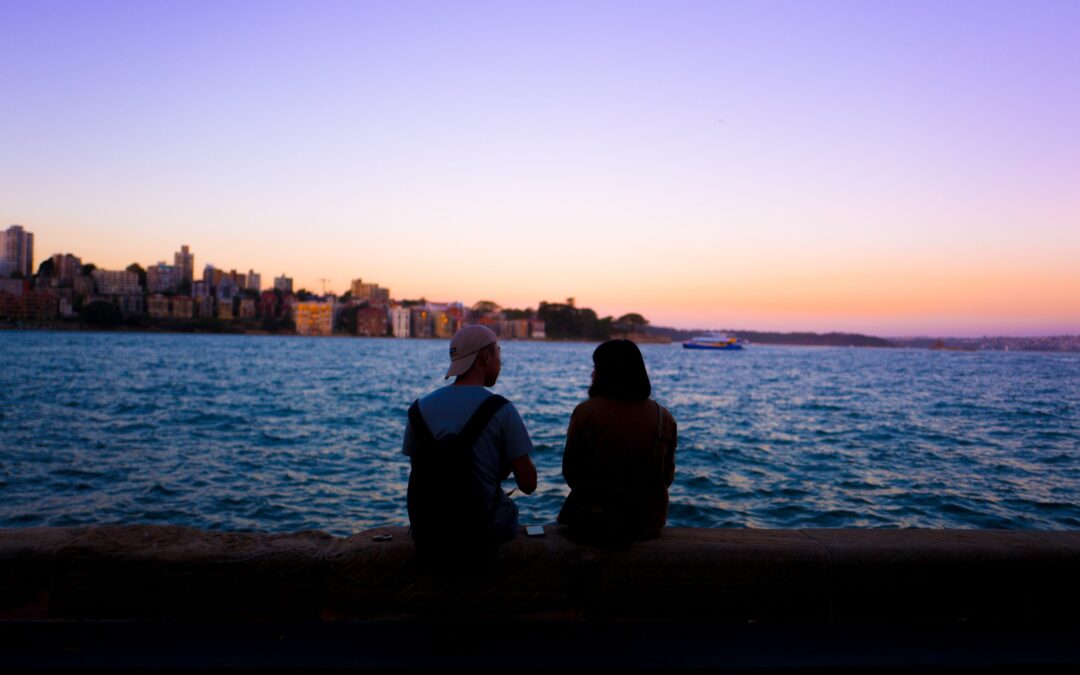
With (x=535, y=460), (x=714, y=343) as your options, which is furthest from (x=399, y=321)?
(x=535, y=460)

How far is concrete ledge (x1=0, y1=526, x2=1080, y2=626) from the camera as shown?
9.93 ft

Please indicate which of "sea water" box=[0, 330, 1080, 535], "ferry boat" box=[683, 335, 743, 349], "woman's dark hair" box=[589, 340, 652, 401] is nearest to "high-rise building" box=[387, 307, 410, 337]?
"ferry boat" box=[683, 335, 743, 349]

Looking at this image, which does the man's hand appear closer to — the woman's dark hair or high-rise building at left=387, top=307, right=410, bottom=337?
the woman's dark hair

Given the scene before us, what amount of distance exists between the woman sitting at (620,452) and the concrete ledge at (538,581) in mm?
192

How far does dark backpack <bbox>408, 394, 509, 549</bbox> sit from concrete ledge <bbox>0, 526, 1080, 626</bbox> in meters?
0.19

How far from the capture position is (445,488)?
3012 millimetres

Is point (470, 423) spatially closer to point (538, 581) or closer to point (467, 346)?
point (467, 346)

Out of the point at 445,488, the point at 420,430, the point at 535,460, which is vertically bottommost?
the point at 535,460

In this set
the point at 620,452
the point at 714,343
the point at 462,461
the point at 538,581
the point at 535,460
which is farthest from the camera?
the point at 714,343

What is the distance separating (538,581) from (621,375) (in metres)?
1.08

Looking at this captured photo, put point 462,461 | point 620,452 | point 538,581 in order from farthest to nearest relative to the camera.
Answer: point 620,452
point 538,581
point 462,461

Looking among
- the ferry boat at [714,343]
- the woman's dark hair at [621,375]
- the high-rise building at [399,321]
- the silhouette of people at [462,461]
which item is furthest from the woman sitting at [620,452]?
the high-rise building at [399,321]

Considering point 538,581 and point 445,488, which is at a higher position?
point 445,488

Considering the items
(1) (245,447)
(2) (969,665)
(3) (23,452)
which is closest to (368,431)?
(1) (245,447)
